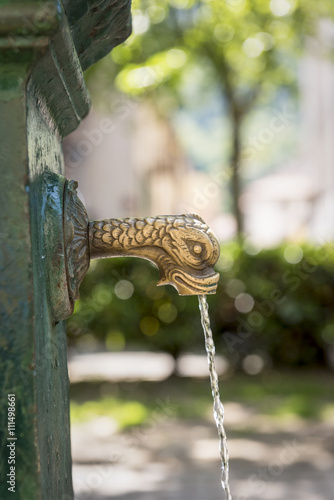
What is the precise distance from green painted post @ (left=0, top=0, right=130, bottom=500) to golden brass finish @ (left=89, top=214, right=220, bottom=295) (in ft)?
0.44

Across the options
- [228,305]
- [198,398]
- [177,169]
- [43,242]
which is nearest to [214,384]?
[43,242]

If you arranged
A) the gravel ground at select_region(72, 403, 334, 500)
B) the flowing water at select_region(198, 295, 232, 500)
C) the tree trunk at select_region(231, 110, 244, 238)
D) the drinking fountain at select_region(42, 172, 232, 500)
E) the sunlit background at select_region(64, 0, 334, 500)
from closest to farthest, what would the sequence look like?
the drinking fountain at select_region(42, 172, 232, 500)
the flowing water at select_region(198, 295, 232, 500)
the gravel ground at select_region(72, 403, 334, 500)
the sunlit background at select_region(64, 0, 334, 500)
the tree trunk at select_region(231, 110, 244, 238)

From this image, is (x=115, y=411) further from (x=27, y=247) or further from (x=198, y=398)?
(x=27, y=247)

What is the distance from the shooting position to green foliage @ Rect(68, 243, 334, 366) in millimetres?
6551

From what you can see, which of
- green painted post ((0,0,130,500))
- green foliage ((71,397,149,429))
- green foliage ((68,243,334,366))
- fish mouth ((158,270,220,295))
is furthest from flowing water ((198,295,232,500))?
green foliage ((68,243,334,366))

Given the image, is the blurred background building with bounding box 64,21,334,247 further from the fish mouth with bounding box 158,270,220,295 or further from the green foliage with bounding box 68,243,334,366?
the fish mouth with bounding box 158,270,220,295

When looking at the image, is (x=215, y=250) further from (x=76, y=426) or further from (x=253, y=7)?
(x=253, y=7)

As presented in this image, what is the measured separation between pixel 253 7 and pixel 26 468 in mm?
7296

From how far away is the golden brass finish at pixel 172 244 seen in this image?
44.5 inches

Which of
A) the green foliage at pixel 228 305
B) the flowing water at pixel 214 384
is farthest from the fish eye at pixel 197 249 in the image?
the green foliage at pixel 228 305

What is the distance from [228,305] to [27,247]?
578 cm

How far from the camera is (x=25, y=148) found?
3.09 ft

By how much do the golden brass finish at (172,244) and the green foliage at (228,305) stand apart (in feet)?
17.5

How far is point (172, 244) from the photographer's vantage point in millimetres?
1137
